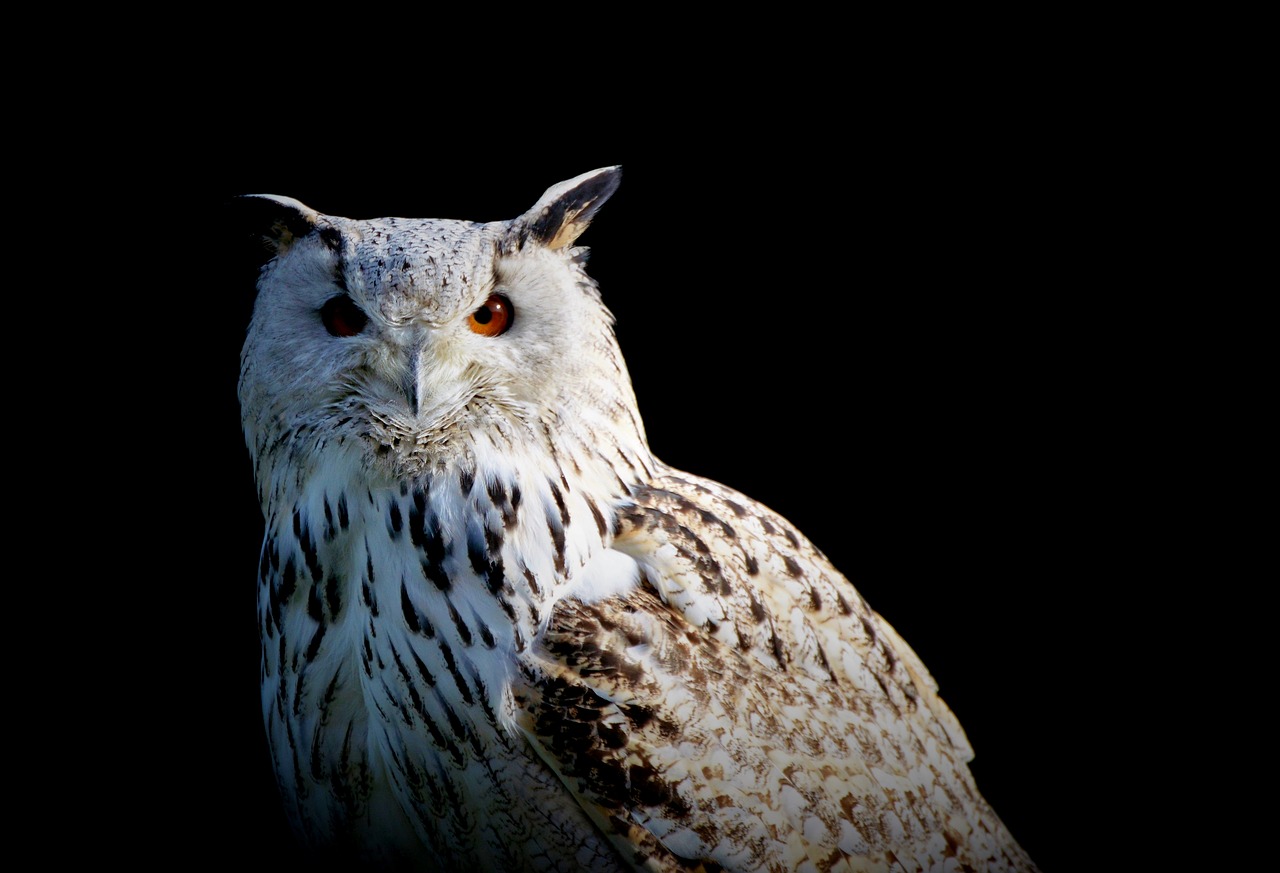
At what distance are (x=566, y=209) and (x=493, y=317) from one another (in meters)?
0.25

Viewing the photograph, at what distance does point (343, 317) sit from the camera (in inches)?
67.6

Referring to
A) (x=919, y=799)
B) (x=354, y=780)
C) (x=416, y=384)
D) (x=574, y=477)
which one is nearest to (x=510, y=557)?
(x=574, y=477)

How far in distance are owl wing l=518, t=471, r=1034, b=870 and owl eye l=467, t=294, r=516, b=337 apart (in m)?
0.37

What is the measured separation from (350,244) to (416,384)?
266 millimetres

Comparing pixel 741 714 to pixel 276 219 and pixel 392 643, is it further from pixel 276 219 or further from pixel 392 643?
pixel 276 219

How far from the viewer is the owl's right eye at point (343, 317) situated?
1704mm

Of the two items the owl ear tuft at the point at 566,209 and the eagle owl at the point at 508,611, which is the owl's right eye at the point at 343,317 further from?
the owl ear tuft at the point at 566,209

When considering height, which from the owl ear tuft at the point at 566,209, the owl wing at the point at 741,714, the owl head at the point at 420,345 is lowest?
the owl wing at the point at 741,714

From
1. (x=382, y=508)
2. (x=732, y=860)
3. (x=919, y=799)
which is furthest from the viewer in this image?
(x=919, y=799)

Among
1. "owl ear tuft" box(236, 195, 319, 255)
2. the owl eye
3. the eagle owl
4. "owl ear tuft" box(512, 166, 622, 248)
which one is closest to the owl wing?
the eagle owl

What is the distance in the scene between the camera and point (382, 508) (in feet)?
5.60

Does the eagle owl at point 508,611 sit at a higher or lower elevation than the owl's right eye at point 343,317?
lower

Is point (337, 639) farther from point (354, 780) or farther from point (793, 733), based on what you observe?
point (793, 733)

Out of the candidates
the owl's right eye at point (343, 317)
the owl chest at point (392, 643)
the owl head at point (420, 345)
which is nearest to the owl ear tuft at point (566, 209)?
the owl head at point (420, 345)
